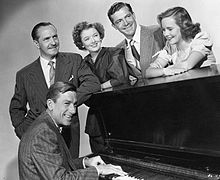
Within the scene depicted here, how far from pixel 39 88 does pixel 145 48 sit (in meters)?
1.12

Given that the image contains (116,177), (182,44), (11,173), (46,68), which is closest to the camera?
(116,177)

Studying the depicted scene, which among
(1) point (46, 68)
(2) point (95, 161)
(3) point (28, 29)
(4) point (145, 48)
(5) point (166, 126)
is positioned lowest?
(2) point (95, 161)

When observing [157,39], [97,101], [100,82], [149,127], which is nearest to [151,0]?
[157,39]

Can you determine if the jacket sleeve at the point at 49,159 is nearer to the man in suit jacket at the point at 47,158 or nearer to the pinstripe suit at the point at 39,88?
the man in suit jacket at the point at 47,158

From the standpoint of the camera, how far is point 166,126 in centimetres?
240

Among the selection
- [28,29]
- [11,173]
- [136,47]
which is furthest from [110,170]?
[11,173]

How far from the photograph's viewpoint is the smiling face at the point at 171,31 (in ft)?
9.49

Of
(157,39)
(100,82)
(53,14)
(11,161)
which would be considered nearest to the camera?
(157,39)

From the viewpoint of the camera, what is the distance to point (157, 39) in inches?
126

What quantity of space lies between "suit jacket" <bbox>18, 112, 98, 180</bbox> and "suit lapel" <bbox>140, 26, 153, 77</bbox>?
1.17 m

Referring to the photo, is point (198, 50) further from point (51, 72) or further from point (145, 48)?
point (51, 72)

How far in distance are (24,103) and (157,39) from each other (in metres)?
1.48

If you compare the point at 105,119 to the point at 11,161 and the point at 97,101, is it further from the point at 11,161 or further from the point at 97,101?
the point at 11,161

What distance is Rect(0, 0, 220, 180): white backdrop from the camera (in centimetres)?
360
